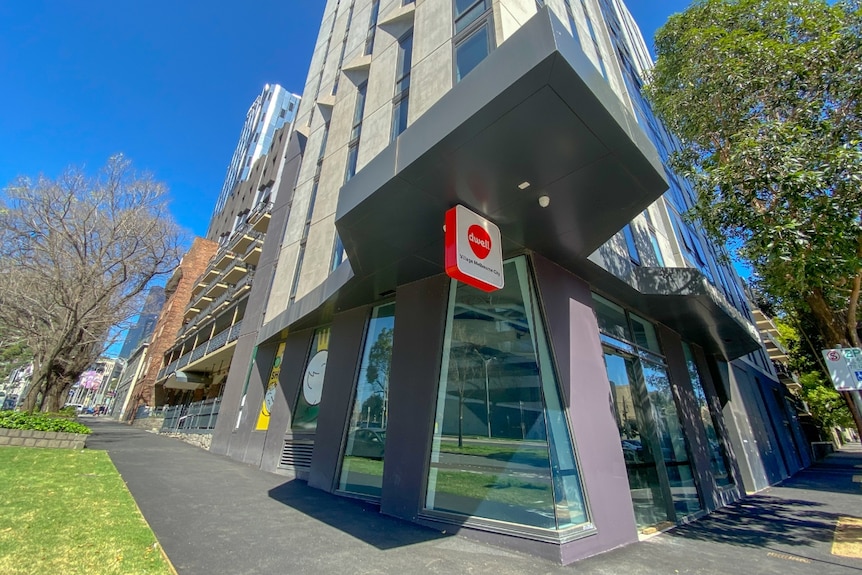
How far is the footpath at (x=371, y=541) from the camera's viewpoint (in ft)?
12.7

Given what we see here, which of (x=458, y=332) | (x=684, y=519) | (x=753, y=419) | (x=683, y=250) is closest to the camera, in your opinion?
(x=458, y=332)

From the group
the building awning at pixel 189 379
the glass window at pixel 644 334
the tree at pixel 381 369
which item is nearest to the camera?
the tree at pixel 381 369

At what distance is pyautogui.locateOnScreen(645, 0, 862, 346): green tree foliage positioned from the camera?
18.8 feet

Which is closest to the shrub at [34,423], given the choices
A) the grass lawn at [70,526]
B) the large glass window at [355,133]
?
the grass lawn at [70,526]

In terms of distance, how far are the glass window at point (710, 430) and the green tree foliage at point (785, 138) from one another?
297cm

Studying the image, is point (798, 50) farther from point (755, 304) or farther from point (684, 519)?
point (755, 304)

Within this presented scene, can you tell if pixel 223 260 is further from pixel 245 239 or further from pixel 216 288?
pixel 245 239

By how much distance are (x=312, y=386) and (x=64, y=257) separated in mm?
11763

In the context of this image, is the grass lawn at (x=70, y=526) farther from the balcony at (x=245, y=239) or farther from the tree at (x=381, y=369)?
the balcony at (x=245, y=239)

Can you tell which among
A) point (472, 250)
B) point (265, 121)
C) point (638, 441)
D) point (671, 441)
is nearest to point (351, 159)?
point (472, 250)

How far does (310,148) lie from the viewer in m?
14.9

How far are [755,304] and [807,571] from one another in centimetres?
2998

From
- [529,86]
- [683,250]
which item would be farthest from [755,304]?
[529,86]

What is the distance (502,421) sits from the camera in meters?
5.32
